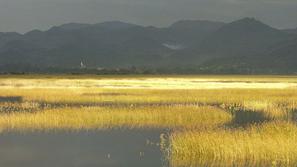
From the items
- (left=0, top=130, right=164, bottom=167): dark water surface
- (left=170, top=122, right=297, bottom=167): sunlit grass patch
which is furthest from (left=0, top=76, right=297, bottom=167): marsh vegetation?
(left=0, top=130, right=164, bottom=167): dark water surface

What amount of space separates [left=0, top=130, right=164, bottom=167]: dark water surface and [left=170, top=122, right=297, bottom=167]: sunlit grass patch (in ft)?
4.02

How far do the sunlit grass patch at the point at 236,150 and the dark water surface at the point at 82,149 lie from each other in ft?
4.02

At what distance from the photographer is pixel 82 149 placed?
28766 millimetres

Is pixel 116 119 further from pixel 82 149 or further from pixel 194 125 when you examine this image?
pixel 82 149

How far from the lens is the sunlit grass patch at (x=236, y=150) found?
24125mm

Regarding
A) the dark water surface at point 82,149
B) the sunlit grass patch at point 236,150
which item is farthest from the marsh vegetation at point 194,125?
the dark water surface at point 82,149

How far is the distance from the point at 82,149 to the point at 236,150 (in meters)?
7.69

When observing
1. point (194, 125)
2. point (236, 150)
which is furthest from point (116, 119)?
point (236, 150)

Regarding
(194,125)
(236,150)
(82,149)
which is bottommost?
(194,125)

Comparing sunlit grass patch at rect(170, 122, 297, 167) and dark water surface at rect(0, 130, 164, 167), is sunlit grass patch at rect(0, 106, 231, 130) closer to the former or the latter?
dark water surface at rect(0, 130, 164, 167)

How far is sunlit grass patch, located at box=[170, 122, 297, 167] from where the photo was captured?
79.2ft

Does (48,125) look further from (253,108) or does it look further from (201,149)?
(253,108)

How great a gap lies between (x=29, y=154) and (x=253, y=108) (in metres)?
29.6

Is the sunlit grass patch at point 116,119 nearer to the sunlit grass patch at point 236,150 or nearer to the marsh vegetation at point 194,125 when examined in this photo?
the marsh vegetation at point 194,125
